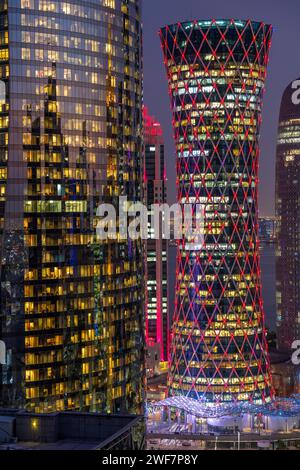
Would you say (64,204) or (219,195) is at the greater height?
(219,195)

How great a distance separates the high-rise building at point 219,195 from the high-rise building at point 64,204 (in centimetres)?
3776

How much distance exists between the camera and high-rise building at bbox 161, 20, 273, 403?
5797 inches

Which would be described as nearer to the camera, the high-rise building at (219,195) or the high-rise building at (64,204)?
the high-rise building at (64,204)

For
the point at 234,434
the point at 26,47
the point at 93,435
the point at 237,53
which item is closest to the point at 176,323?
the point at 234,434

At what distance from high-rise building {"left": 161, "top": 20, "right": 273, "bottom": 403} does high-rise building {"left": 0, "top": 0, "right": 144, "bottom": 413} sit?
37757mm

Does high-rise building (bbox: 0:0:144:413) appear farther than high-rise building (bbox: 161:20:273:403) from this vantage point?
No

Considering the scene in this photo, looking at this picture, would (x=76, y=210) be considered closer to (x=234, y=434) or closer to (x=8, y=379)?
(x=8, y=379)

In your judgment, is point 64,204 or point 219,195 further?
point 219,195

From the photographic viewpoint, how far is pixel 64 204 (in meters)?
104

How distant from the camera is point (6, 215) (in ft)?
329

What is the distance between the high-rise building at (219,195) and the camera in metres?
147

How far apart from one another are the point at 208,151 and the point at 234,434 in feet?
137

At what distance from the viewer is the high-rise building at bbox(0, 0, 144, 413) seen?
10031cm

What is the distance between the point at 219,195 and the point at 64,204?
49625 millimetres
